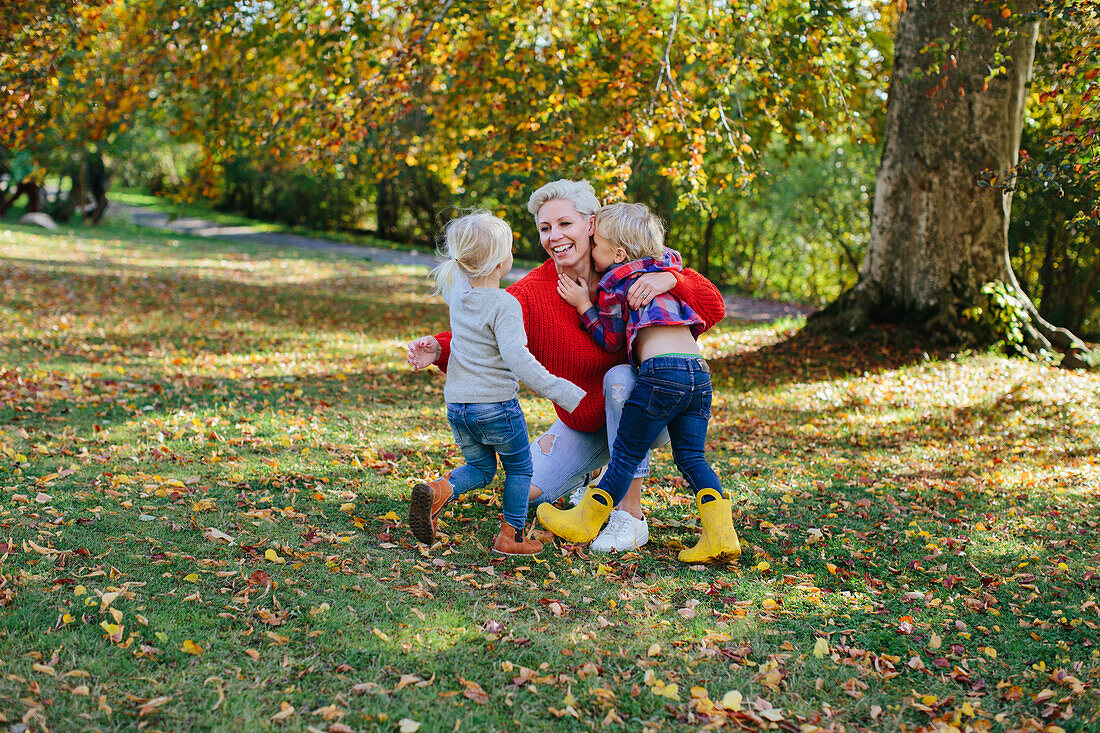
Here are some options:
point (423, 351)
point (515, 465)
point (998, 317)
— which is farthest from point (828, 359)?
point (423, 351)

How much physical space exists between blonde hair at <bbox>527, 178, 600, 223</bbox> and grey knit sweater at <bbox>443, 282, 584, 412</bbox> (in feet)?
1.87

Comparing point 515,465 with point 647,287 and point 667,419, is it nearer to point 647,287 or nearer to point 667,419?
point 667,419

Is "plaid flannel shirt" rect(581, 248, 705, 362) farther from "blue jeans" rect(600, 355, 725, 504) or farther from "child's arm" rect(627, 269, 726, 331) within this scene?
"blue jeans" rect(600, 355, 725, 504)

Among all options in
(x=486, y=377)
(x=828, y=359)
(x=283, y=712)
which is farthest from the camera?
(x=828, y=359)

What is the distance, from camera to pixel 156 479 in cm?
450

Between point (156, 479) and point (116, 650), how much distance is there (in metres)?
1.87

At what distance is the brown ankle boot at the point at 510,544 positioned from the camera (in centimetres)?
A: 383

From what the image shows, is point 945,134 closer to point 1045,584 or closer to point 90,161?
point 1045,584

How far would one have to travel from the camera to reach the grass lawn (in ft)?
8.86

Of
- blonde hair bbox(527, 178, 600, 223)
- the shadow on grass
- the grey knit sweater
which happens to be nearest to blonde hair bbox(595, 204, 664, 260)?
blonde hair bbox(527, 178, 600, 223)

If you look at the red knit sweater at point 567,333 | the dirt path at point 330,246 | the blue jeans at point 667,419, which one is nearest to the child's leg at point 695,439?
the blue jeans at point 667,419

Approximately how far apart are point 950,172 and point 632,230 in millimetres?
5839

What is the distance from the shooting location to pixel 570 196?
13.0 feet

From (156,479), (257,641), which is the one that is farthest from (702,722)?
(156,479)
